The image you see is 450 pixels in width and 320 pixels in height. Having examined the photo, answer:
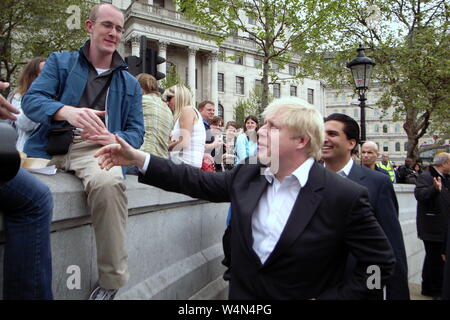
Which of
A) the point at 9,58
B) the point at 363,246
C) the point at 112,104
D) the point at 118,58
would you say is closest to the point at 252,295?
the point at 363,246

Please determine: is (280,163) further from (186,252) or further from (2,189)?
(186,252)

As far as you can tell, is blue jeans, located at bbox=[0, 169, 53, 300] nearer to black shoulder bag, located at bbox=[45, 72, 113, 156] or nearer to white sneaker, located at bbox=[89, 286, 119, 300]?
white sneaker, located at bbox=[89, 286, 119, 300]

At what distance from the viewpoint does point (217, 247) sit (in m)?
4.72

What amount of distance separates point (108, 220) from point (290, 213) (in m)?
1.09

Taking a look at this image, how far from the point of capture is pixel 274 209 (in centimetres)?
232

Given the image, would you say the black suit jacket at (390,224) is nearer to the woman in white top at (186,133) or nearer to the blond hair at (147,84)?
the woman in white top at (186,133)

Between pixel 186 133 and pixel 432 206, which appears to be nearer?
pixel 186 133

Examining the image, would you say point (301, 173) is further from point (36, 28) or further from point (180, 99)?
point (36, 28)

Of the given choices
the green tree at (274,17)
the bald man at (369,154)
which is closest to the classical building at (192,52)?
the green tree at (274,17)

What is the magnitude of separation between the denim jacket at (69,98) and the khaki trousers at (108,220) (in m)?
0.58

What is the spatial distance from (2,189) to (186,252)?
238cm

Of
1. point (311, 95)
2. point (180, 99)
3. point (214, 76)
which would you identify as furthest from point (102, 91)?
point (311, 95)

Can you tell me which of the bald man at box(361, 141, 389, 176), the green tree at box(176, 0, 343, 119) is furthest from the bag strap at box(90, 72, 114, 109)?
the green tree at box(176, 0, 343, 119)

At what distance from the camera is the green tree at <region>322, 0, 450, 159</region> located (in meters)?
17.4
